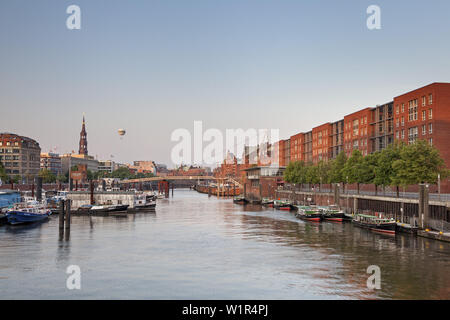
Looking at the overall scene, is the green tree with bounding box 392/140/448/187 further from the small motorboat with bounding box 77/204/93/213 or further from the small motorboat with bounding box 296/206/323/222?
the small motorboat with bounding box 77/204/93/213

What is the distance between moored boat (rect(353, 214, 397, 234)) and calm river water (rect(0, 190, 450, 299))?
1.67 metres

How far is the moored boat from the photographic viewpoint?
70.2m

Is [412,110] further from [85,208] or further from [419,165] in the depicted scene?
[85,208]

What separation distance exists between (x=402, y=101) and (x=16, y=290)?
338 feet

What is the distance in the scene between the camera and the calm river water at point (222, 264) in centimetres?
3838

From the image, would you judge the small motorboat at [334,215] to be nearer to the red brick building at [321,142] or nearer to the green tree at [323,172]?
the green tree at [323,172]

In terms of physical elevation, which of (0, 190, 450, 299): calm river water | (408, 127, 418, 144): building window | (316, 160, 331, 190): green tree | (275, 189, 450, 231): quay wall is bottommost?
(0, 190, 450, 299): calm river water

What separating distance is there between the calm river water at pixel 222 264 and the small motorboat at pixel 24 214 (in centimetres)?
702

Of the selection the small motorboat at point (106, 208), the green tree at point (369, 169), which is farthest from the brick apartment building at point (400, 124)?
the small motorboat at point (106, 208)

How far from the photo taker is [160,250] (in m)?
59.2

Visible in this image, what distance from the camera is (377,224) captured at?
72750 millimetres

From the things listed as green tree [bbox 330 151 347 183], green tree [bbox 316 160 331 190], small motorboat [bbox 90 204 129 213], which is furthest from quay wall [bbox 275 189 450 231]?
small motorboat [bbox 90 204 129 213]
